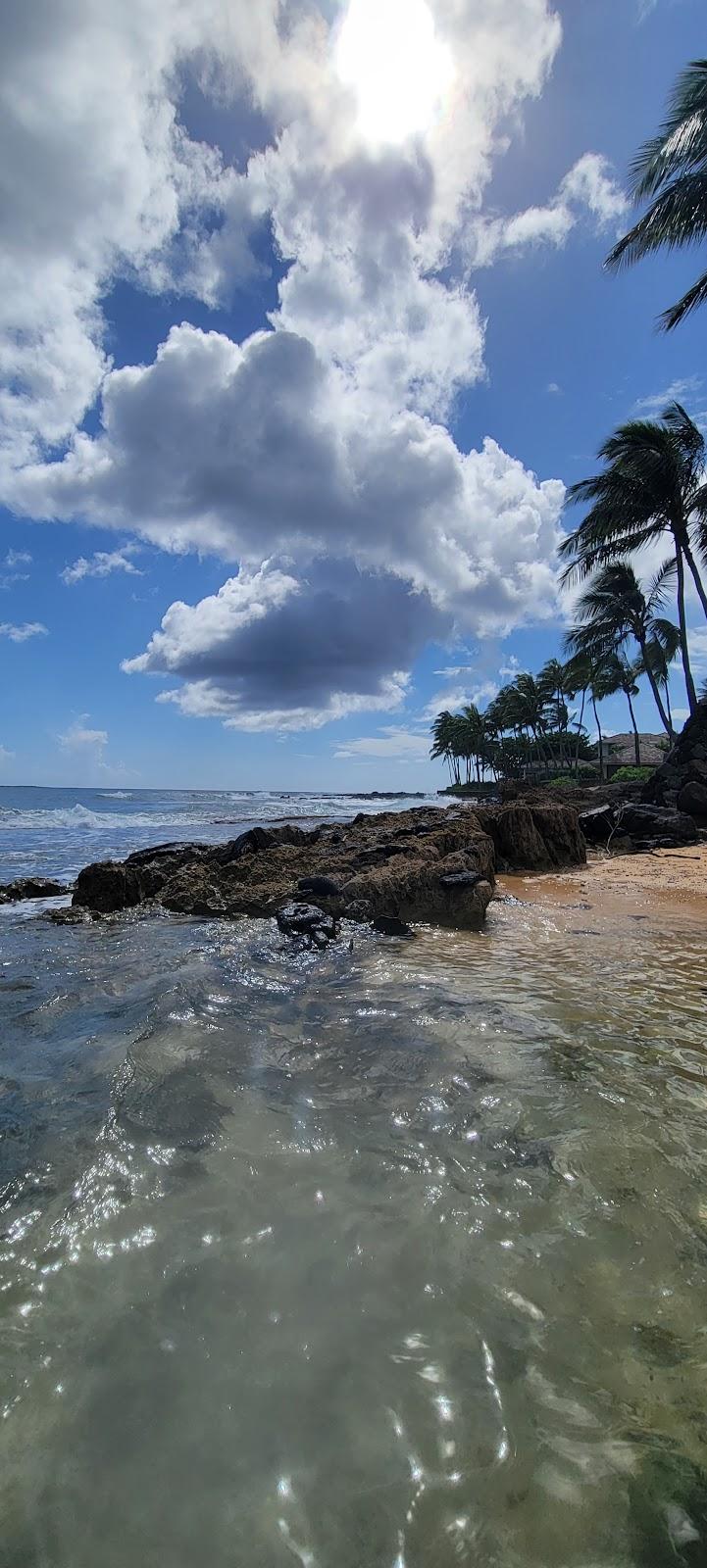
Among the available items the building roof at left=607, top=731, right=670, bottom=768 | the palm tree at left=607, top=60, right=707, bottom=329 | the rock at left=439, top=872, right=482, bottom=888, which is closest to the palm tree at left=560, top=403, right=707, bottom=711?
the palm tree at left=607, top=60, right=707, bottom=329

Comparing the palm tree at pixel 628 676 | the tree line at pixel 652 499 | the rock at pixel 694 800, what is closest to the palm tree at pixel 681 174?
the tree line at pixel 652 499

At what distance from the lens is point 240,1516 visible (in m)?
1.24

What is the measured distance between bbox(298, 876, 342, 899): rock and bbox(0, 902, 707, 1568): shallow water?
3.55 metres

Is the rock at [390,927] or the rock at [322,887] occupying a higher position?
the rock at [322,887]

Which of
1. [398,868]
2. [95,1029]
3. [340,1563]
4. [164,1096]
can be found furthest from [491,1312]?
[398,868]

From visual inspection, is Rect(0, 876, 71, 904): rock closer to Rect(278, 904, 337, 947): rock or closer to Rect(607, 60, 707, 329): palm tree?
Rect(278, 904, 337, 947): rock

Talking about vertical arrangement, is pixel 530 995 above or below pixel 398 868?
below

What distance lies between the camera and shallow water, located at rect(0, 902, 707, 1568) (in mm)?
1239

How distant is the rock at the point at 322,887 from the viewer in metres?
7.33

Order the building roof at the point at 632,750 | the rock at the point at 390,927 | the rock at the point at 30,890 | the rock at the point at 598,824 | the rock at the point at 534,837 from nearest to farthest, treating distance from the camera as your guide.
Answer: the rock at the point at 390,927, the rock at the point at 30,890, the rock at the point at 534,837, the rock at the point at 598,824, the building roof at the point at 632,750

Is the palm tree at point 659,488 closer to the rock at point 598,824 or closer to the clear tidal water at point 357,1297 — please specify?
the rock at point 598,824

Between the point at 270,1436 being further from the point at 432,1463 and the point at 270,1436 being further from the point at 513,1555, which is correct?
the point at 513,1555

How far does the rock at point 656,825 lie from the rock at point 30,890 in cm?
1197

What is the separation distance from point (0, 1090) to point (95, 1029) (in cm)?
82
